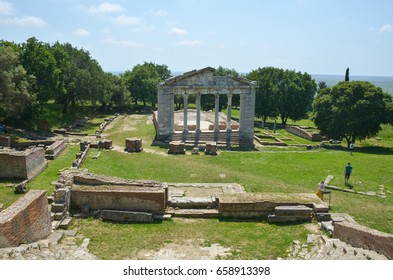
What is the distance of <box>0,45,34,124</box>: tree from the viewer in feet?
118

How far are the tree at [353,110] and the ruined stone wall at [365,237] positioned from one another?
29.2 meters

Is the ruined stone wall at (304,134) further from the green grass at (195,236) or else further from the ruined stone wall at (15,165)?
the ruined stone wall at (15,165)

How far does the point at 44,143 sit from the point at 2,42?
53.9 ft

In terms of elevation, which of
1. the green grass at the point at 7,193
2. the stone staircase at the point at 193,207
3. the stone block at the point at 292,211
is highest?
the stone block at the point at 292,211

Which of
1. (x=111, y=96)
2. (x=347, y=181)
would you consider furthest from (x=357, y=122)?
(x=111, y=96)

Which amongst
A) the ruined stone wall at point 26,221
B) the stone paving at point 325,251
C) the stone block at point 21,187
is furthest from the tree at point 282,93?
the ruined stone wall at point 26,221

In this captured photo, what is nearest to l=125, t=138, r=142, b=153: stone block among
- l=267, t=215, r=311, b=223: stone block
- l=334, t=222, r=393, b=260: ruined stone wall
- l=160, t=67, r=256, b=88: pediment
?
l=160, t=67, r=256, b=88: pediment

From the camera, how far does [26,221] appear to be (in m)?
14.0

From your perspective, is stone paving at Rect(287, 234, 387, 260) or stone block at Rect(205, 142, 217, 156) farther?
stone block at Rect(205, 142, 217, 156)

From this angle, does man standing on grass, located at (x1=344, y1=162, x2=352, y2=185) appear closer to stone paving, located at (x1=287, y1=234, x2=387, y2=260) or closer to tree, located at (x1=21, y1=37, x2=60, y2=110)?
stone paving, located at (x1=287, y1=234, x2=387, y2=260)

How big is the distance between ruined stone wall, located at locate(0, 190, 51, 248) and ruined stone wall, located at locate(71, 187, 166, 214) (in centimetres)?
311

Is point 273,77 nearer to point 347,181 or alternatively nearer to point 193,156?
point 193,156

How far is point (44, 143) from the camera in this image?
35375 mm

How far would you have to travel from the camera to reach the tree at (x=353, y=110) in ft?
136
